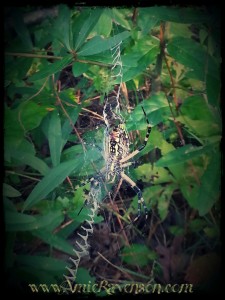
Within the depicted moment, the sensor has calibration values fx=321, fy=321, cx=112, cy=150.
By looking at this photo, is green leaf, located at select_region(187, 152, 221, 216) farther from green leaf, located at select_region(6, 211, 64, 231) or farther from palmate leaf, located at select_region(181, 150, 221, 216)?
green leaf, located at select_region(6, 211, 64, 231)

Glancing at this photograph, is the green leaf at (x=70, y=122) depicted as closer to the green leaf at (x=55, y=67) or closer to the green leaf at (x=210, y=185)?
the green leaf at (x=55, y=67)

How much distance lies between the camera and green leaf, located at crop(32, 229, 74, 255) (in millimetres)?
1364

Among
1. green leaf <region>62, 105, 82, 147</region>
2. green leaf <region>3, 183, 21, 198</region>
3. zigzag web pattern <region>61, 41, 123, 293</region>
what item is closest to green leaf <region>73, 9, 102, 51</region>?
zigzag web pattern <region>61, 41, 123, 293</region>

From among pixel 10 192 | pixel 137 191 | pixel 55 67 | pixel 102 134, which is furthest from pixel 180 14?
pixel 10 192

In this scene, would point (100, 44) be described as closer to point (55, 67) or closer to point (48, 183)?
point (55, 67)

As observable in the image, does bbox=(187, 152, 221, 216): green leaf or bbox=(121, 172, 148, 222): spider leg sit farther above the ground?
bbox=(187, 152, 221, 216): green leaf

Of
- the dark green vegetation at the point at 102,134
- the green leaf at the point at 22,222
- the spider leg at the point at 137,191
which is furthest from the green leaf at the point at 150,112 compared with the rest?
the green leaf at the point at 22,222

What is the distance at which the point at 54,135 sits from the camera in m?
1.39

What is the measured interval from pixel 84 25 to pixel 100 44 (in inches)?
3.8

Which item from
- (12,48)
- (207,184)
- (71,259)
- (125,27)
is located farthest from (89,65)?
(71,259)

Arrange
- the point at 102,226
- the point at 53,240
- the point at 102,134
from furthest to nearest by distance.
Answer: the point at 102,226 < the point at 102,134 < the point at 53,240

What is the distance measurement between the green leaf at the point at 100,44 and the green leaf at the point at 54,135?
1.01ft

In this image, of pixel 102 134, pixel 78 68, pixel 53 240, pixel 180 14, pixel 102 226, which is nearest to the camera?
pixel 180 14

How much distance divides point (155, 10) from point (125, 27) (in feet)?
0.52
